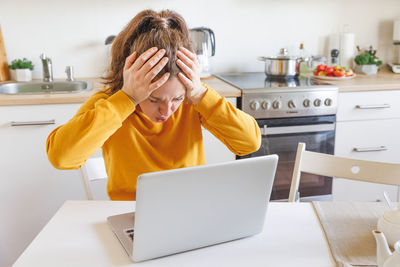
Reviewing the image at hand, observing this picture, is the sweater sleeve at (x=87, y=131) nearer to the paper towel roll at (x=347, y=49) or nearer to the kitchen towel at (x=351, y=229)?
the kitchen towel at (x=351, y=229)

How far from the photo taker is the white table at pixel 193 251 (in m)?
0.88

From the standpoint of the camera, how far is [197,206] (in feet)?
2.77

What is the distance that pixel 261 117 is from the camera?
2.22 metres

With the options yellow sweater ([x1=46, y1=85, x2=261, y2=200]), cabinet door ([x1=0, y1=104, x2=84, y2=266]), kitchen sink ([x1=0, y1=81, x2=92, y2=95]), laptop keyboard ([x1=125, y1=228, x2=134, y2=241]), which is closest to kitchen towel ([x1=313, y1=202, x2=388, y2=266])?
yellow sweater ([x1=46, y1=85, x2=261, y2=200])

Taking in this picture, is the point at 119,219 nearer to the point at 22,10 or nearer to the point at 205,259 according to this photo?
the point at 205,259

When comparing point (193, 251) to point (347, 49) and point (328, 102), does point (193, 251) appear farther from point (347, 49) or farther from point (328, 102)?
point (347, 49)

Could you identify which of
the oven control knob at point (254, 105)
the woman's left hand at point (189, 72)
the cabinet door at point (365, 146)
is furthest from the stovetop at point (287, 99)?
the woman's left hand at point (189, 72)

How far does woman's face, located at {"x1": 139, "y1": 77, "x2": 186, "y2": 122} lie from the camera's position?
106cm

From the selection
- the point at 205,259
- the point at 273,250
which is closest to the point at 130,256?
the point at 205,259

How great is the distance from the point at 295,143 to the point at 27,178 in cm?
141

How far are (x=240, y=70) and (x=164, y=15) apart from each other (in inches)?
67.6

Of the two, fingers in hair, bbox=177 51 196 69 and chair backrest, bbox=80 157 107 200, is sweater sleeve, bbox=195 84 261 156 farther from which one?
chair backrest, bbox=80 157 107 200

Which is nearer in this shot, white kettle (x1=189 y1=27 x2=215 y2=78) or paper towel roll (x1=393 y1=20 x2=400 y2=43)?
white kettle (x1=189 y1=27 x2=215 y2=78)

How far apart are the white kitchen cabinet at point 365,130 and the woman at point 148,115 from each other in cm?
126
